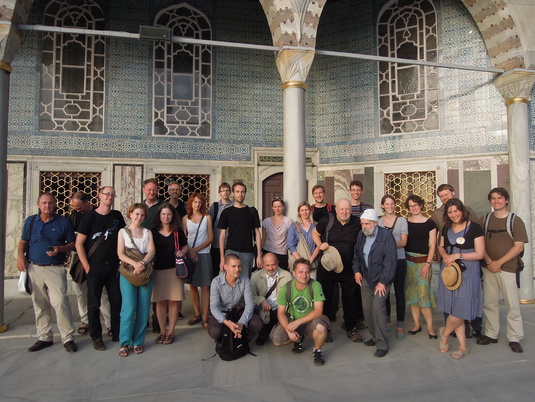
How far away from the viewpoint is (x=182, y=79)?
8.89 metres

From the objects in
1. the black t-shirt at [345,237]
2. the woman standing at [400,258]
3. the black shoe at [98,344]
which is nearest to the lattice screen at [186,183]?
the black t-shirt at [345,237]

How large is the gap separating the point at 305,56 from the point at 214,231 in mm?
3059

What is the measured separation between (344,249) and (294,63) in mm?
3124

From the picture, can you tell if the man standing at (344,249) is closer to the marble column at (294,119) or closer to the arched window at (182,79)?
the marble column at (294,119)

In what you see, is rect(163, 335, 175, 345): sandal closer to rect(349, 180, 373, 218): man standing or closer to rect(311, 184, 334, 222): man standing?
rect(311, 184, 334, 222): man standing

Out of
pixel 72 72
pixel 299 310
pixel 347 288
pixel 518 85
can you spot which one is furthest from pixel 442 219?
pixel 72 72

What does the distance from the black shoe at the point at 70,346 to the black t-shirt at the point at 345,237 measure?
3058 millimetres

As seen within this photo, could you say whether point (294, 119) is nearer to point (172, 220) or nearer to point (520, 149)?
point (172, 220)

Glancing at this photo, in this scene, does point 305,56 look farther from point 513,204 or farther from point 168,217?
point 513,204

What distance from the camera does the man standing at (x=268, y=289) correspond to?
474 cm

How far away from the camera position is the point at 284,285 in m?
4.54

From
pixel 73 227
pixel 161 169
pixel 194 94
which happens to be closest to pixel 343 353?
pixel 73 227

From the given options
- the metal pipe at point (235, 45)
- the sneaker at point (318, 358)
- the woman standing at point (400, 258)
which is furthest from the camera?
the metal pipe at point (235, 45)

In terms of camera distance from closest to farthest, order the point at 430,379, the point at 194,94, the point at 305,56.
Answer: the point at 430,379 → the point at 305,56 → the point at 194,94
